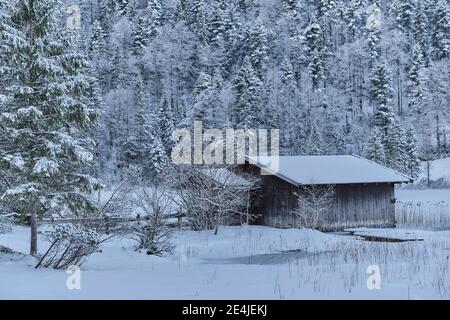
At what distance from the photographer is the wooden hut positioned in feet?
92.6

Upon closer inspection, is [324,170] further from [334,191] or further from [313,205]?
[313,205]

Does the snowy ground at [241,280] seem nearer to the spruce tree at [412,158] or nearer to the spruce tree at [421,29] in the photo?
the spruce tree at [412,158]

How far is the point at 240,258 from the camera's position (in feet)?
62.5

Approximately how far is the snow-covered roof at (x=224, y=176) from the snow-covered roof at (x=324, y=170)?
1.95 m

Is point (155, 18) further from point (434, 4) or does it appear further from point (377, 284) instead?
point (377, 284)

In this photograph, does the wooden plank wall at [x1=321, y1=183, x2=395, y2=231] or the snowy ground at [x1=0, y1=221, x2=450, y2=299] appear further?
the wooden plank wall at [x1=321, y1=183, x2=395, y2=231]

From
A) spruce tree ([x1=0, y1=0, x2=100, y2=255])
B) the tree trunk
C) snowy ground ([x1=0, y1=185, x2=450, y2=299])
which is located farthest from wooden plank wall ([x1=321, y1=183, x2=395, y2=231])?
the tree trunk

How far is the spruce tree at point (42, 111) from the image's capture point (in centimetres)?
1636

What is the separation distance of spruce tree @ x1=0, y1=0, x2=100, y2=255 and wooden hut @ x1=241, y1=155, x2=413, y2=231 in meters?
13.2

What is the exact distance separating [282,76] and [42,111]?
66824 millimetres

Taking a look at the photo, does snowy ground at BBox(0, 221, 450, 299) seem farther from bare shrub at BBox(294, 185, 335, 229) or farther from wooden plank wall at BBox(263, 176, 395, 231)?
wooden plank wall at BBox(263, 176, 395, 231)

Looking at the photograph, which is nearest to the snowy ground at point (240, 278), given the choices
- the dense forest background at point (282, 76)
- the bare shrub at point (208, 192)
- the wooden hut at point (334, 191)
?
the bare shrub at point (208, 192)

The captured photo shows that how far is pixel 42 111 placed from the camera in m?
17.2
